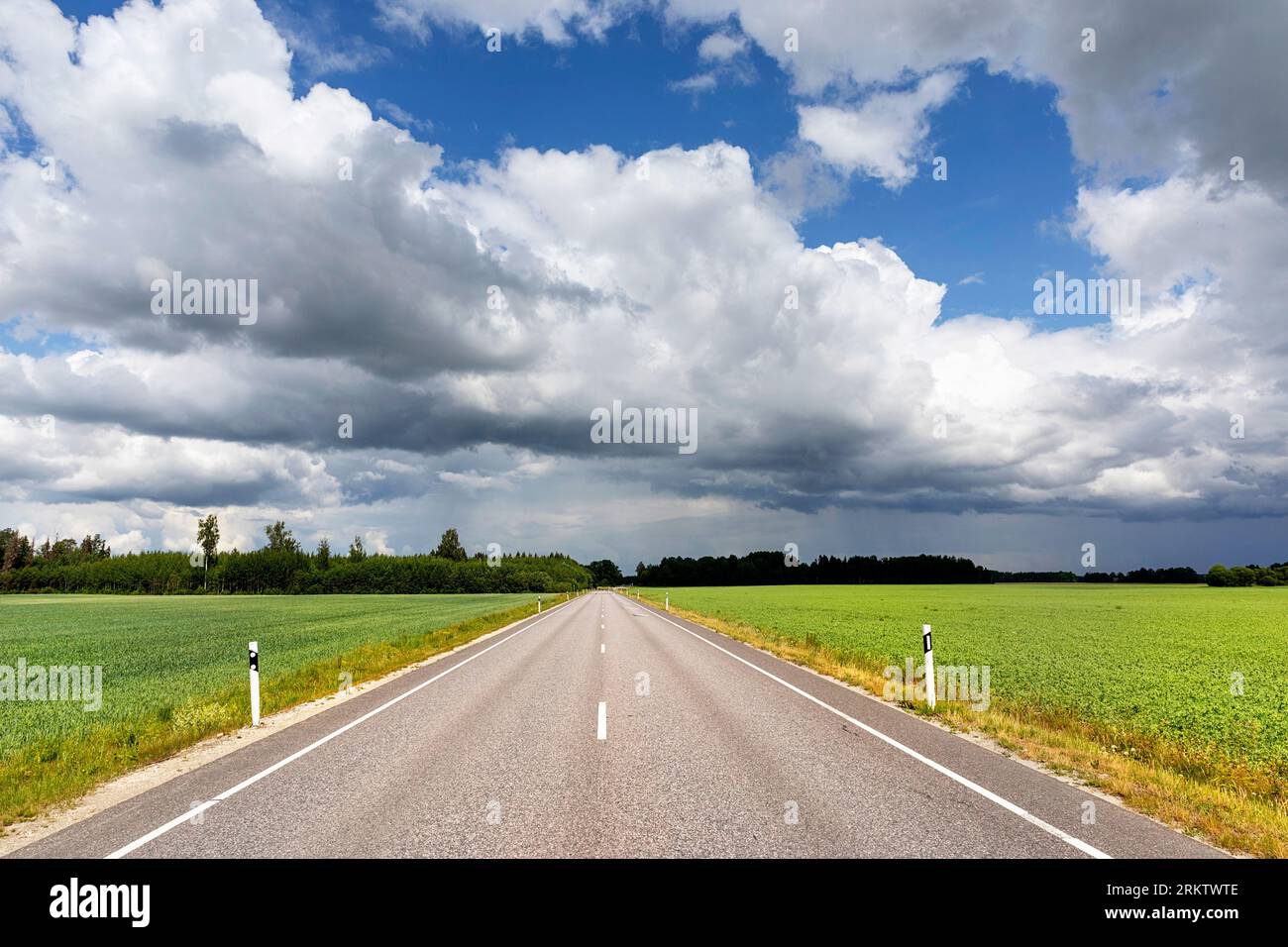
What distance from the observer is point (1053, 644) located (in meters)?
26.5

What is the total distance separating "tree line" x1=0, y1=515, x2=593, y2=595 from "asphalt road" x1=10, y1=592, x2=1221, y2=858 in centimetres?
14007

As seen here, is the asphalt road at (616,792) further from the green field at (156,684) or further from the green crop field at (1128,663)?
the green crop field at (1128,663)

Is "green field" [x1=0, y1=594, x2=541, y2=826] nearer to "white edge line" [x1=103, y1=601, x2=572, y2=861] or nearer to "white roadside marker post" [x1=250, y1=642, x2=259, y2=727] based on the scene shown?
"white roadside marker post" [x1=250, y1=642, x2=259, y2=727]

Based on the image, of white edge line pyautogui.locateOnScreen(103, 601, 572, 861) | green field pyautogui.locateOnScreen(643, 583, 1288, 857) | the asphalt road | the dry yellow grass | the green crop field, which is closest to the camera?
the asphalt road

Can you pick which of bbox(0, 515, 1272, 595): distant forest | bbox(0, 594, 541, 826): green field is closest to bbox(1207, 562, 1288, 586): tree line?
bbox(0, 515, 1272, 595): distant forest

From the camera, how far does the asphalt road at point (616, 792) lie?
5613mm

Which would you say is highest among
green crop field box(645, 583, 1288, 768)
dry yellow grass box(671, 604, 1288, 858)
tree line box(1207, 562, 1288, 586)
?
dry yellow grass box(671, 604, 1288, 858)

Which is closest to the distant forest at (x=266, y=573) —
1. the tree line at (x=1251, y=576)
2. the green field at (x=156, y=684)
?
the tree line at (x=1251, y=576)

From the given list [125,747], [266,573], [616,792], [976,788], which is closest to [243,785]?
[125,747]

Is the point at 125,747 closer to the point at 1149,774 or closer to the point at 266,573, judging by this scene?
the point at 1149,774

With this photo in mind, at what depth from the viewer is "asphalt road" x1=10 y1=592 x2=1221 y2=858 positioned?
5.61m

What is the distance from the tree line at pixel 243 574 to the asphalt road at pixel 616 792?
460ft
